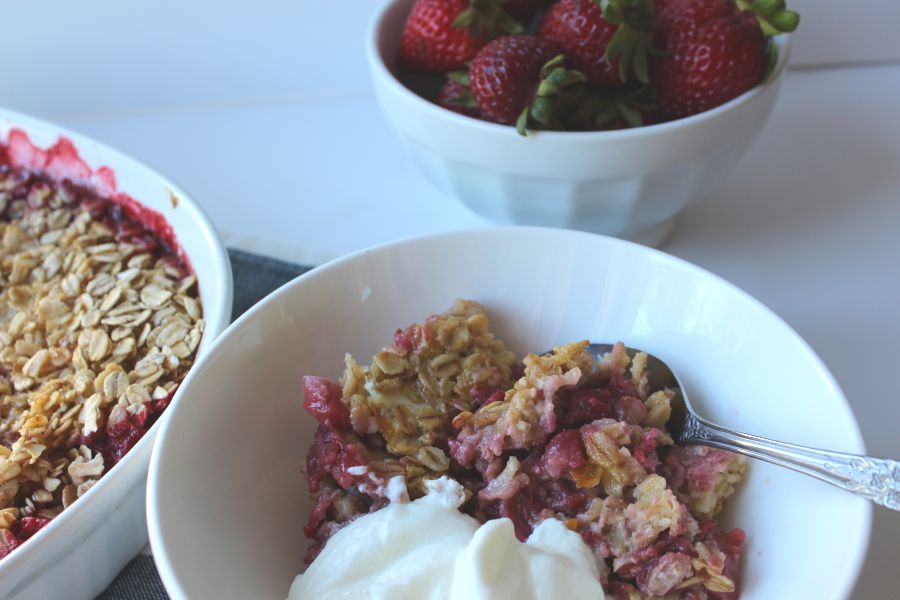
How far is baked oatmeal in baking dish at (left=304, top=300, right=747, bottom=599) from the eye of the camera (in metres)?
0.66

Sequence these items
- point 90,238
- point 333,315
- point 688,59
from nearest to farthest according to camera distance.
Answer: point 333,315 < point 688,59 < point 90,238

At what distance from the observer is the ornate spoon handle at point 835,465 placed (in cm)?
60

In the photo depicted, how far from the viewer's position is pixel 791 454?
645mm

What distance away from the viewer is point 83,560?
2.52 ft

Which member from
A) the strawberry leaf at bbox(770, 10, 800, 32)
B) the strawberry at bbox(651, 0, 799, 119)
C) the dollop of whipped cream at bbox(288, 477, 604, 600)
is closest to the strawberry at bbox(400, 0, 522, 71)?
the strawberry at bbox(651, 0, 799, 119)

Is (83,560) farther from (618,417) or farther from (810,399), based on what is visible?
(810,399)

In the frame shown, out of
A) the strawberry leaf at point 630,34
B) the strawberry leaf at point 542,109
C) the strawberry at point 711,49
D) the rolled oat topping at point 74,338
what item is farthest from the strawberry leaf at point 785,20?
the rolled oat topping at point 74,338

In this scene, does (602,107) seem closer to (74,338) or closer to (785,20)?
(785,20)

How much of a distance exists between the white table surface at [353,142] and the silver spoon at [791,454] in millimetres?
277

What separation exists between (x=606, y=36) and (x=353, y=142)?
0.59m

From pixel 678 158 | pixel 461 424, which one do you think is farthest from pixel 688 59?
pixel 461 424

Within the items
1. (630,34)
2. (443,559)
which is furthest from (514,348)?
(630,34)

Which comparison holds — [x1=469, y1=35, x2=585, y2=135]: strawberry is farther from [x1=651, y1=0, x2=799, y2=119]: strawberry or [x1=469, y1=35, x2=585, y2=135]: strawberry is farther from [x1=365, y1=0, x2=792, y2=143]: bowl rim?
[x1=651, y1=0, x2=799, y2=119]: strawberry

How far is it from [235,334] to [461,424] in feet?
0.76
